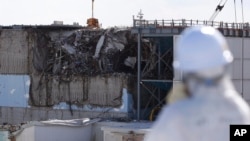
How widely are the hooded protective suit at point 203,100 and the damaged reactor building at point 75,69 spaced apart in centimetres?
3801

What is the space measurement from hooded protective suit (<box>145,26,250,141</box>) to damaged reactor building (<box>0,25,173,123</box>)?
125 ft

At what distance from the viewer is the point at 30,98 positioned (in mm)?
44688

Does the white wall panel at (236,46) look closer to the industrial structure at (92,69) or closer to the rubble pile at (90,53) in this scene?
the industrial structure at (92,69)

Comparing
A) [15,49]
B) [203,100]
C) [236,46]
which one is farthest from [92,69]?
[203,100]

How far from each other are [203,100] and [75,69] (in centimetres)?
4152

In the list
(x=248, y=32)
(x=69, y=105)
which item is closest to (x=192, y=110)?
(x=248, y=32)

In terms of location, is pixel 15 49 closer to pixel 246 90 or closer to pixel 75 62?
pixel 75 62

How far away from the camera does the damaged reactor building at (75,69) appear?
41.7 m

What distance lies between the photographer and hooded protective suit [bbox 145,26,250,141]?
2346 millimetres

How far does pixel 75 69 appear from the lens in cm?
4375

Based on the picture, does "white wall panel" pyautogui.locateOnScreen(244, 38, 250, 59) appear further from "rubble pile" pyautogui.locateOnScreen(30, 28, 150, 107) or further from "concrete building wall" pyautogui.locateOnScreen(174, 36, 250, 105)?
"rubble pile" pyautogui.locateOnScreen(30, 28, 150, 107)

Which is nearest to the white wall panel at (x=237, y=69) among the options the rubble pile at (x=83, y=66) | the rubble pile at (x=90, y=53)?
the rubble pile at (x=83, y=66)

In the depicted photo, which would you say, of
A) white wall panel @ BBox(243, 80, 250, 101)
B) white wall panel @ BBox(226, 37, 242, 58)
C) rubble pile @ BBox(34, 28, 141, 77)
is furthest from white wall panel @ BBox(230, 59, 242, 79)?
rubble pile @ BBox(34, 28, 141, 77)

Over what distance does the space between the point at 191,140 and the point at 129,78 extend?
39.1m
